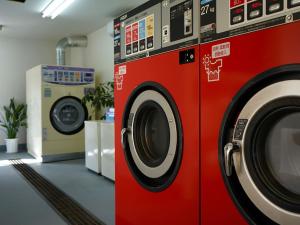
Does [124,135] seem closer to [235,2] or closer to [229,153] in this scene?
[229,153]

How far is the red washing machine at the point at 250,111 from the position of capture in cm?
98

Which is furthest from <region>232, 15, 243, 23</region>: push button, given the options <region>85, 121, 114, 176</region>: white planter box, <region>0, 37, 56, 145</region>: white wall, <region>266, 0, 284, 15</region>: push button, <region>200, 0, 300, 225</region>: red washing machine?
<region>0, 37, 56, 145</region>: white wall

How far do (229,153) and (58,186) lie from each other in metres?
2.79

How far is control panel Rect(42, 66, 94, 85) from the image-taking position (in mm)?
4797

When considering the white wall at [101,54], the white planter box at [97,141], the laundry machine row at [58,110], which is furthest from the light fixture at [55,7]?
the white planter box at [97,141]

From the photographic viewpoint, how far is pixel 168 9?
1509 mm

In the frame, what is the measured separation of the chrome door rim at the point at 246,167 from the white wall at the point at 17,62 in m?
5.99

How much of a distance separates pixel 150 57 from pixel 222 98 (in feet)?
1.90

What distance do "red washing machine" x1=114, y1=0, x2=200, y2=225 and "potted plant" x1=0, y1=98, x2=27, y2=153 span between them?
4430mm

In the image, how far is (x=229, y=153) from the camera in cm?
110

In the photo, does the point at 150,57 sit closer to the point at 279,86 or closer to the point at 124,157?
the point at 124,157

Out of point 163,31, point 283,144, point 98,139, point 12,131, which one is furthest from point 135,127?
point 12,131

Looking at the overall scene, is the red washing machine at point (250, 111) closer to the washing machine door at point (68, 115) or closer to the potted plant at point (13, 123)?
the washing machine door at point (68, 115)

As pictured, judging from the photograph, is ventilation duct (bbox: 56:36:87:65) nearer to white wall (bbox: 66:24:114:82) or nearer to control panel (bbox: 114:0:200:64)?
white wall (bbox: 66:24:114:82)
